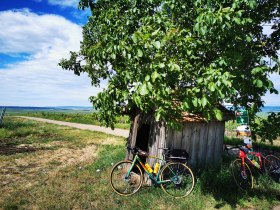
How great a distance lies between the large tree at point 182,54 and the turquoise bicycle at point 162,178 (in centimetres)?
152

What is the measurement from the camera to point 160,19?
652cm

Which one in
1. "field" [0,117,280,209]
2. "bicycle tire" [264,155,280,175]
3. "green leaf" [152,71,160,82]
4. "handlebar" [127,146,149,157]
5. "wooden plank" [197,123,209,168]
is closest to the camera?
"green leaf" [152,71,160,82]

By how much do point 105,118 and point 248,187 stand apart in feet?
16.2

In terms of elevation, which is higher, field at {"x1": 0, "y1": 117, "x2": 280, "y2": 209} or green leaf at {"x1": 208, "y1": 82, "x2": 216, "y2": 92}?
green leaf at {"x1": 208, "y1": 82, "x2": 216, "y2": 92}

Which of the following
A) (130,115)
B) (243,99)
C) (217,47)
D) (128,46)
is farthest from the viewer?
(130,115)

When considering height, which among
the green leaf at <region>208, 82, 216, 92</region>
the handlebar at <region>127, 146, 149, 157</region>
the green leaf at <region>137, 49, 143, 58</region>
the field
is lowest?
the field

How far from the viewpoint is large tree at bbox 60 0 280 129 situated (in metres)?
5.50

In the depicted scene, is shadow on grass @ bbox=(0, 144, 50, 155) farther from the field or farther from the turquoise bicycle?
the turquoise bicycle

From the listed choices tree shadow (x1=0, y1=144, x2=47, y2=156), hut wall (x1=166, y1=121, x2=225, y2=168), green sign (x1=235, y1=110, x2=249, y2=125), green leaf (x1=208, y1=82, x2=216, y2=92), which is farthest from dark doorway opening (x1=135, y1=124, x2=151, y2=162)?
tree shadow (x1=0, y1=144, x2=47, y2=156)

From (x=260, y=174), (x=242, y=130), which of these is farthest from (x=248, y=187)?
(x=242, y=130)

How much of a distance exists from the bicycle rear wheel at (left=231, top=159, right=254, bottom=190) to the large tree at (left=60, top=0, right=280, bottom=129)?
213 cm

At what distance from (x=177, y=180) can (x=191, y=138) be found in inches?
67.9

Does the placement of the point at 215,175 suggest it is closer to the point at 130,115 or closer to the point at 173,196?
the point at 173,196

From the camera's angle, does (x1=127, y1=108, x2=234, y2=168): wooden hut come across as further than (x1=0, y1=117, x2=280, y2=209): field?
Yes
